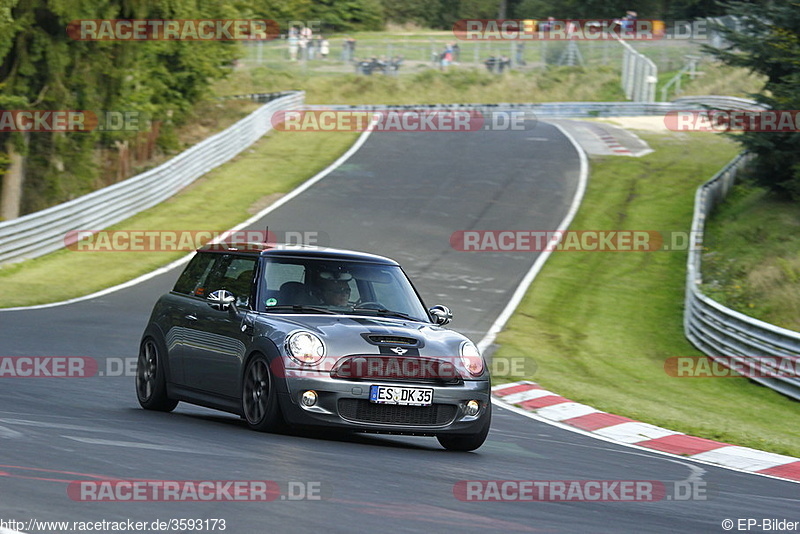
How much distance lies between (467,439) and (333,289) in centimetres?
163

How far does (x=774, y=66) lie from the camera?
29.3m

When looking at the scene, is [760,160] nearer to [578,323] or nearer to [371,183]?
[578,323]

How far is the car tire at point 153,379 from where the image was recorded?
420 inches

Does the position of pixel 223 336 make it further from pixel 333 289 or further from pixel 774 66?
pixel 774 66

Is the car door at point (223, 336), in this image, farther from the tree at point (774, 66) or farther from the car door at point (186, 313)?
the tree at point (774, 66)

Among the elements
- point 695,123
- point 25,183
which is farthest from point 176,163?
point 695,123

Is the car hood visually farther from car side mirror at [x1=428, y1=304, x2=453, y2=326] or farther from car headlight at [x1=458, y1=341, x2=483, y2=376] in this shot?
car side mirror at [x1=428, y1=304, x2=453, y2=326]

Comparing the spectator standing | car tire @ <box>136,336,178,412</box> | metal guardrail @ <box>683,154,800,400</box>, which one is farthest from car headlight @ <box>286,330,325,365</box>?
the spectator standing

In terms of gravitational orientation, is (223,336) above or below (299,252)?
below

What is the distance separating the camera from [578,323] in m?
21.6

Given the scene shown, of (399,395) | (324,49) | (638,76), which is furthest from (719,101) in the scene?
(399,395)

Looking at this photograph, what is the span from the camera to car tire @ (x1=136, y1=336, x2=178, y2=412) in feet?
35.0

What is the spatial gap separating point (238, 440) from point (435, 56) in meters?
55.0

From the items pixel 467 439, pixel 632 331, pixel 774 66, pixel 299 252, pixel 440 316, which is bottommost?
pixel 632 331
